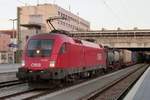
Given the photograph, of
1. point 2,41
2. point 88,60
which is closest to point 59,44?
point 88,60

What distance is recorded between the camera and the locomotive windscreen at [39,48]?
21567 mm

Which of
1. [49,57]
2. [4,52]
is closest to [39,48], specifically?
[49,57]

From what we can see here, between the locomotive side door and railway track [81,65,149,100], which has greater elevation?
the locomotive side door

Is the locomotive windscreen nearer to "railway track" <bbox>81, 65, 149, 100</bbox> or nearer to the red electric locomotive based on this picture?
the red electric locomotive

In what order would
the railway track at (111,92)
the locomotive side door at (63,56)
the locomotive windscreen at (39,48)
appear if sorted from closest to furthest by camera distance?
the railway track at (111,92), the locomotive windscreen at (39,48), the locomotive side door at (63,56)

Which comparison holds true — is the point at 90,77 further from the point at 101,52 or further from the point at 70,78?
the point at 70,78

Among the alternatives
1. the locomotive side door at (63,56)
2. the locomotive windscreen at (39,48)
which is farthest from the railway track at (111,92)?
the locomotive windscreen at (39,48)

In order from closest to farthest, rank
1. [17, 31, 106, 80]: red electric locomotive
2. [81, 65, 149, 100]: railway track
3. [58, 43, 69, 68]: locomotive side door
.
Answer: [81, 65, 149, 100]: railway track
[17, 31, 106, 80]: red electric locomotive
[58, 43, 69, 68]: locomotive side door

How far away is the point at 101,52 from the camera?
37625 millimetres

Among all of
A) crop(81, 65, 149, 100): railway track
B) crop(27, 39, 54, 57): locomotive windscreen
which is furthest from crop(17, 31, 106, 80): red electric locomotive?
crop(81, 65, 149, 100): railway track

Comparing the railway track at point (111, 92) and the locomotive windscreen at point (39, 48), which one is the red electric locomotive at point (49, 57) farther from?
the railway track at point (111, 92)

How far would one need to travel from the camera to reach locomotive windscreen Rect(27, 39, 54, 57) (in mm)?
21567

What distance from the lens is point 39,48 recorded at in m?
21.8

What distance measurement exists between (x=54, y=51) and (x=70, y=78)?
123 inches
